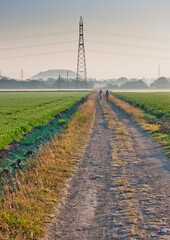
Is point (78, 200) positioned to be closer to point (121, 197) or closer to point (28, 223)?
point (121, 197)

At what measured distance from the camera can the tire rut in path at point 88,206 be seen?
5477 mm

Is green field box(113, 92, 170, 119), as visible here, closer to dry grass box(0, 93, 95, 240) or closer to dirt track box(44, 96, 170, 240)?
dirt track box(44, 96, 170, 240)

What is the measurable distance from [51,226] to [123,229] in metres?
1.60

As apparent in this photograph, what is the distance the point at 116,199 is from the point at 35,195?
2.22m

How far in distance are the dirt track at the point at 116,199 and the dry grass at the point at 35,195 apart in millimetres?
310

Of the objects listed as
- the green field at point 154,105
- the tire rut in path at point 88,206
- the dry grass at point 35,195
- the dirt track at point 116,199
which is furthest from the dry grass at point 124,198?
the green field at point 154,105

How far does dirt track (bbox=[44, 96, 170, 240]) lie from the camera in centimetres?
549

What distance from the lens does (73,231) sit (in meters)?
5.52

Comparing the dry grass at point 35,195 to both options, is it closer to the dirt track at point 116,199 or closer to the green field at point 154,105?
the dirt track at point 116,199

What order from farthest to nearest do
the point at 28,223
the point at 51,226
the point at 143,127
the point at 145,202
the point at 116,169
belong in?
the point at 143,127 < the point at 116,169 < the point at 145,202 < the point at 51,226 < the point at 28,223

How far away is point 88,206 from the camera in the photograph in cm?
673

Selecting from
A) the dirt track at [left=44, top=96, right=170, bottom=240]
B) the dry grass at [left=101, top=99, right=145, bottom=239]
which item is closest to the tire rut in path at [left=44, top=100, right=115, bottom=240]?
the dirt track at [left=44, top=96, right=170, bottom=240]

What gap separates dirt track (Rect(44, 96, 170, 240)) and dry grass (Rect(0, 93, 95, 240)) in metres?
0.31

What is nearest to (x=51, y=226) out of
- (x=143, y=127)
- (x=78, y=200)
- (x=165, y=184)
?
(x=78, y=200)
